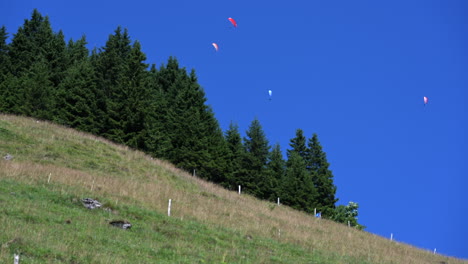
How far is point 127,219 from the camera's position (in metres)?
20.5

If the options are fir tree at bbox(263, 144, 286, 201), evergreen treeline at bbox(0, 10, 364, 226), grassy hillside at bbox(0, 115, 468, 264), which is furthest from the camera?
fir tree at bbox(263, 144, 286, 201)

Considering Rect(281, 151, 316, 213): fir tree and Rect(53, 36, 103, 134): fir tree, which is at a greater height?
Rect(53, 36, 103, 134): fir tree

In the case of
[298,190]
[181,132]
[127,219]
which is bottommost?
[127,219]

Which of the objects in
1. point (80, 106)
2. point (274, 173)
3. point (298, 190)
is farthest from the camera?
point (274, 173)

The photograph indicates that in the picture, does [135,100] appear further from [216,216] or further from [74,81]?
[216,216]

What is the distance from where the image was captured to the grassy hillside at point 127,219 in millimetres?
15102


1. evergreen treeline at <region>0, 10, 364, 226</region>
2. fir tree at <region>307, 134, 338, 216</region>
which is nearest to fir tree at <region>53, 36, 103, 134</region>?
evergreen treeline at <region>0, 10, 364, 226</region>

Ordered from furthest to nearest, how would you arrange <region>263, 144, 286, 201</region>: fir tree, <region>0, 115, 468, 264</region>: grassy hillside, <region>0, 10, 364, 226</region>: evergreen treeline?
1. <region>263, 144, 286, 201</region>: fir tree
2. <region>0, 10, 364, 226</region>: evergreen treeline
3. <region>0, 115, 468, 264</region>: grassy hillside

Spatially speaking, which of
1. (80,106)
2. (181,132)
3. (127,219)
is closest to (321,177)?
(181,132)

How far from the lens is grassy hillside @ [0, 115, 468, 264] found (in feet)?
49.5

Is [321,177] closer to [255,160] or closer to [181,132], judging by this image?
[255,160]

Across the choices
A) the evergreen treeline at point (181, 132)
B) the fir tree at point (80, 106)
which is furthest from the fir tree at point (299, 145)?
the fir tree at point (80, 106)

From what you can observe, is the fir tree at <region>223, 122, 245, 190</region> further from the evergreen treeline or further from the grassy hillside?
the grassy hillside

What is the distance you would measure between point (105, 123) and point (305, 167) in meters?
25.4
